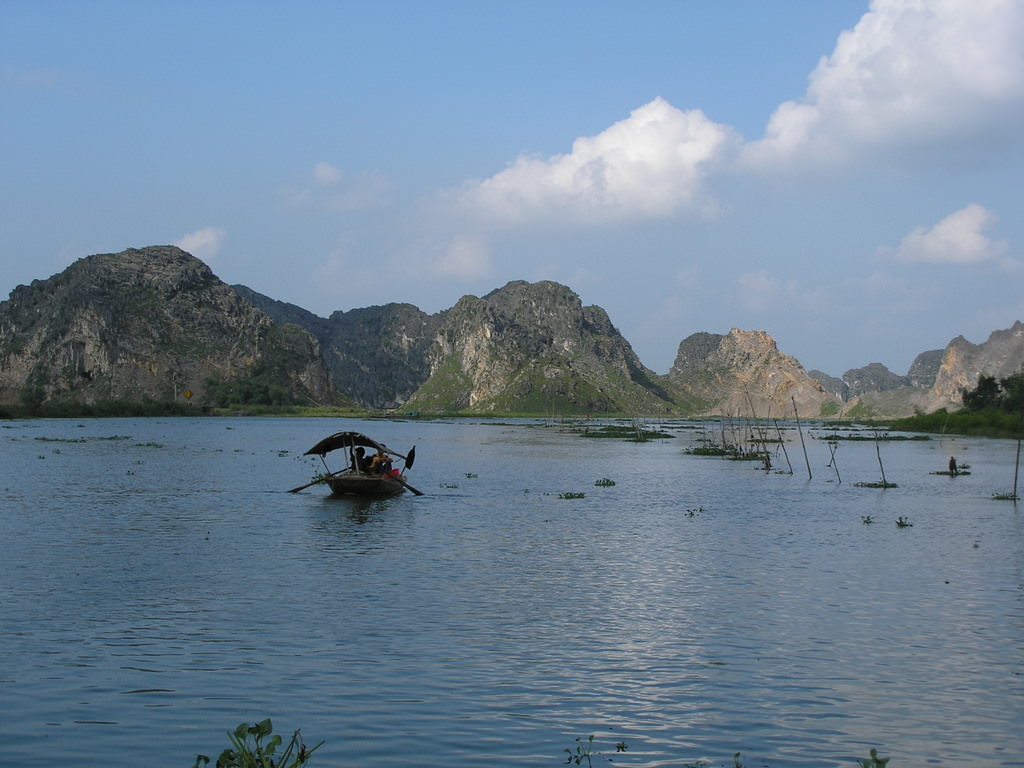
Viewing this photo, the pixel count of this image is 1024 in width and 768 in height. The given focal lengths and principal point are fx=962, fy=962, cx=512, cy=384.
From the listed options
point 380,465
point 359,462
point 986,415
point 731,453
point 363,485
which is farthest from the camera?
point 986,415

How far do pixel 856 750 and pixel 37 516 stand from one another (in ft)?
108

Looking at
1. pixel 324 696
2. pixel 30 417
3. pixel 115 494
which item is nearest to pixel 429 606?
pixel 324 696

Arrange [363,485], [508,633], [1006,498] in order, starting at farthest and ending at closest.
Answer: [1006,498]
[363,485]
[508,633]

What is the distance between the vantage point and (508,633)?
62.5ft

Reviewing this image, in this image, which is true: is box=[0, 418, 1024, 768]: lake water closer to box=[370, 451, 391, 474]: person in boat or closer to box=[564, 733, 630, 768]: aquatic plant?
box=[564, 733, 630, 768]: aquatic plant

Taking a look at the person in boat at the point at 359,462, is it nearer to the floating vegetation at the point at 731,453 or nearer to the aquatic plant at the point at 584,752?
the aquatic plant at the point at 584,752

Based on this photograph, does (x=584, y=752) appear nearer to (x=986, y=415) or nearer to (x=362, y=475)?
(x=362, y=475)

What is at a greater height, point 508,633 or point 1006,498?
point 1006,498

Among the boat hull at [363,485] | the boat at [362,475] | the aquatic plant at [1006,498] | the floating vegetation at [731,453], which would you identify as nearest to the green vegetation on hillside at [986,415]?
the floating vegetation at [731,453]

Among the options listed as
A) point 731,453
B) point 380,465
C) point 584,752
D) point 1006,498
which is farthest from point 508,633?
point 731,453

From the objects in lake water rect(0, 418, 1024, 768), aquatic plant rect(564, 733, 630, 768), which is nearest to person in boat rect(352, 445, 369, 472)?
lake water rect(0, 418, 1024, 768)

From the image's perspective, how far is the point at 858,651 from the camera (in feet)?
59.2

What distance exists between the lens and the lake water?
13.2 m

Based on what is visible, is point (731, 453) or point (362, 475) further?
point (731, 453)
